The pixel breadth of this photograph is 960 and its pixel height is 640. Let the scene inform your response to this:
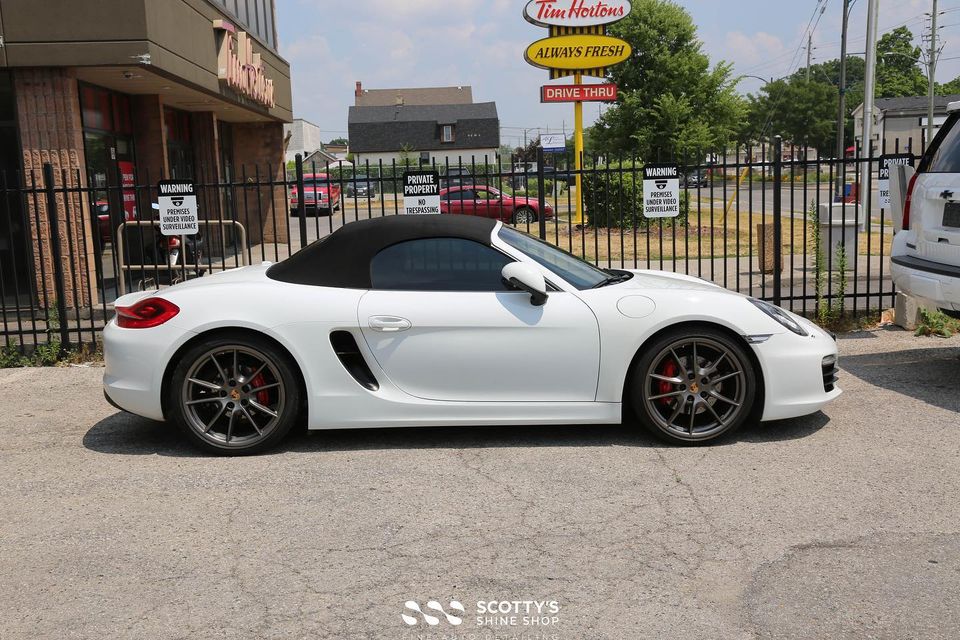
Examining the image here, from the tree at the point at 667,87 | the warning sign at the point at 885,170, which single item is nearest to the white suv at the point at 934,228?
the warning sign at the point at 885,170

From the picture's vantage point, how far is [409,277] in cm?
551

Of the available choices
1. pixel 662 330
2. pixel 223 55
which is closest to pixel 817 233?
pixel 662 330

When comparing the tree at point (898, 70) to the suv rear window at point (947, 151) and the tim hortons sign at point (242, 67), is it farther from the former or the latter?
the suv rear window at point (947, 151)

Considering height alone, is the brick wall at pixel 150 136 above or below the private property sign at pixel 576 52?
below

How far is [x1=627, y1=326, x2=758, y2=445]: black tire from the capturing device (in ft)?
17.6

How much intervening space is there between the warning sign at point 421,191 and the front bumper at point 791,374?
4.34m

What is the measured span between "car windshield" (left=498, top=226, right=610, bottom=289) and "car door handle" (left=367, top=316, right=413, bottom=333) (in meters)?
0.83

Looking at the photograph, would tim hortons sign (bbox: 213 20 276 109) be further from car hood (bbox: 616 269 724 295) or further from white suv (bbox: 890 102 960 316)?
white suv (bbox: 890 102 960 316)

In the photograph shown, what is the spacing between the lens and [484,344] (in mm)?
5332

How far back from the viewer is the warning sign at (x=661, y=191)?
30.0 ft

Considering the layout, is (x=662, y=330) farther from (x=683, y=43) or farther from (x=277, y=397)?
(x=683, y=43)

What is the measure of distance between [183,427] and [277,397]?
57 centimetres

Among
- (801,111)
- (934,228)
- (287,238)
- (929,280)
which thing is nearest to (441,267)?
(929,280)

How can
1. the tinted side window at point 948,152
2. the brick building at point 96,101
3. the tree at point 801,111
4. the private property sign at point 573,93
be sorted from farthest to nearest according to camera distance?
1. the tree at point 801,111
2. the private property sign at point 573,93
3. the brick building at point 96,101
4. the tinted side window at point 948,152
